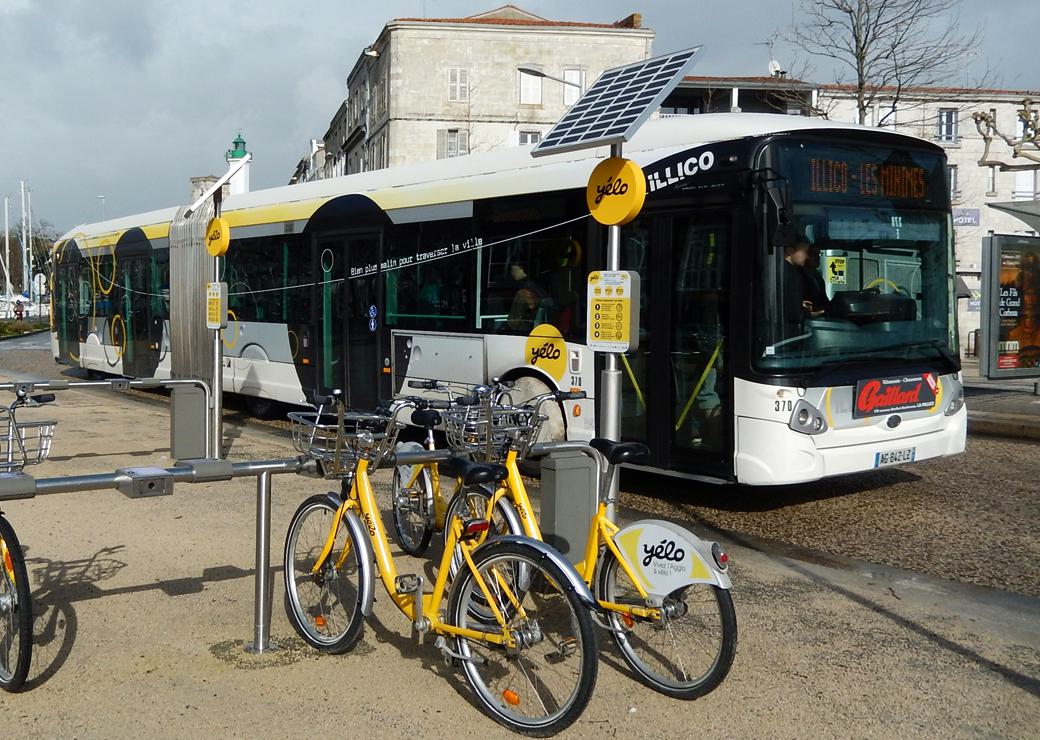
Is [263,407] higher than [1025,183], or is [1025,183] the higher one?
[1025,183]

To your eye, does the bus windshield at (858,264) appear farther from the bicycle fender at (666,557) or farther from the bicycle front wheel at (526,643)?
the bicycle front wheel at (526,643)

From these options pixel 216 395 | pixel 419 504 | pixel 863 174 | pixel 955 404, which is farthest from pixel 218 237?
pixel 955 404

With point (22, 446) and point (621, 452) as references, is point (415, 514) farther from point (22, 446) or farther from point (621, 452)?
point (22, 446)

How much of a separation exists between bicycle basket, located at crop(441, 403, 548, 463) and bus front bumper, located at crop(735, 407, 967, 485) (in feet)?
11.5

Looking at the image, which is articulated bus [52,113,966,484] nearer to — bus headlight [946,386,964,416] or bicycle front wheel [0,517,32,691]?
bus headlight [946,386,964,416]

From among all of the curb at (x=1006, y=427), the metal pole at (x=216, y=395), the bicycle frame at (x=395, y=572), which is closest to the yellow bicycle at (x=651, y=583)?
the bicycle frame at (x=395, y=572)

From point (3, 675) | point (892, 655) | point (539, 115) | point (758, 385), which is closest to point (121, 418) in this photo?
point (758, 385)

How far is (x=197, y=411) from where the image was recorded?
10.7 meters

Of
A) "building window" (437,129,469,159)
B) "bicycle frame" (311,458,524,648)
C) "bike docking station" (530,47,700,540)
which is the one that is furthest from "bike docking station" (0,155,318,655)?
"building window" (437,129,469,159)

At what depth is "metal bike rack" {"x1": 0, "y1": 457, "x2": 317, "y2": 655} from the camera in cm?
421

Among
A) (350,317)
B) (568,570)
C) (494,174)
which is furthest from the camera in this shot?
(350,317)

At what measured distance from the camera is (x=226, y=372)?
617 inches

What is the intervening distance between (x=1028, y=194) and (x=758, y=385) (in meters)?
50.1

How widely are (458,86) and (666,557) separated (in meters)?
52.7
